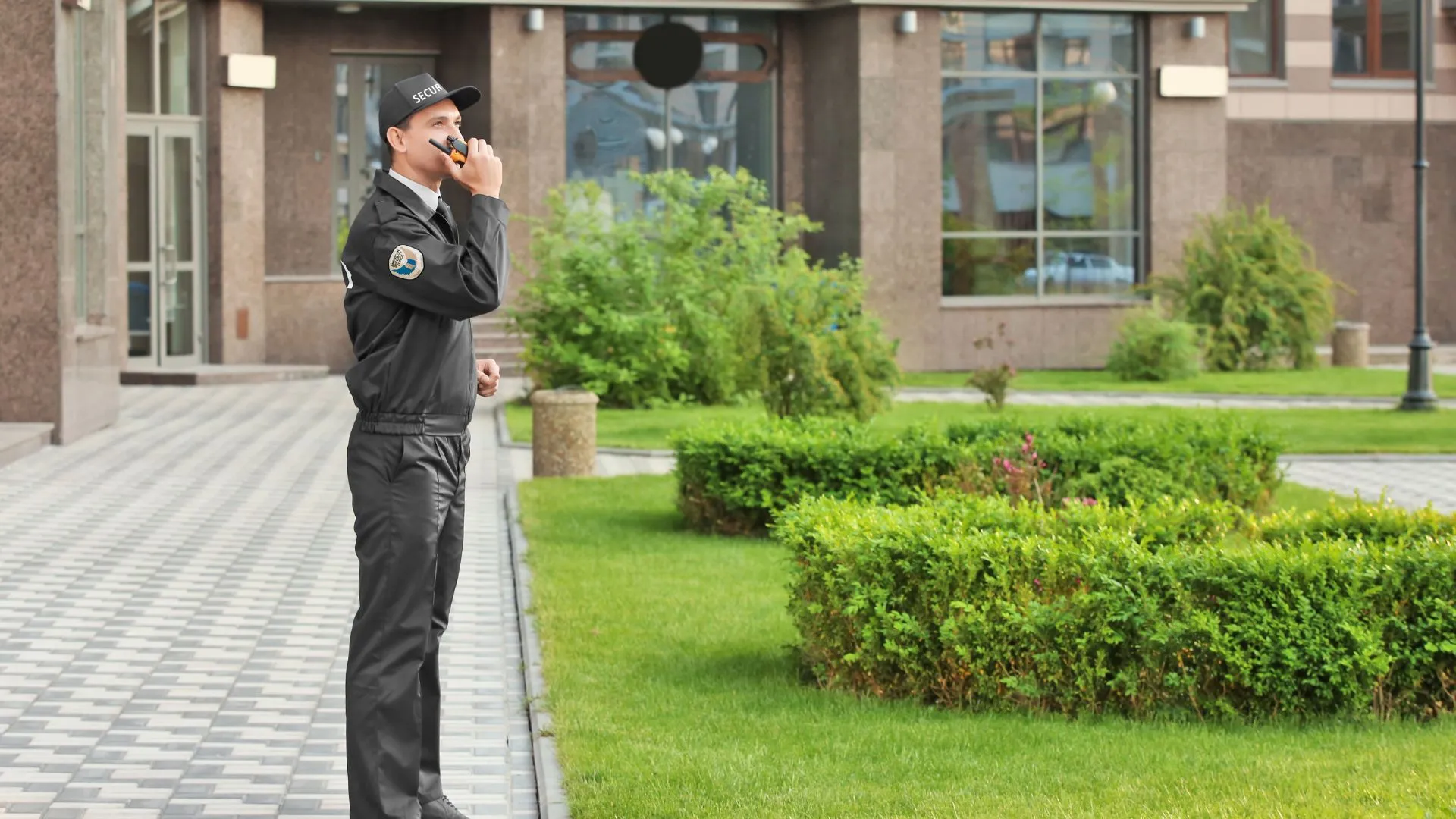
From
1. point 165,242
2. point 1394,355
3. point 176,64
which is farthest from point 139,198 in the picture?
point 1394,355

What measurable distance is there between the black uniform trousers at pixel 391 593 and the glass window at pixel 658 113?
899 inches

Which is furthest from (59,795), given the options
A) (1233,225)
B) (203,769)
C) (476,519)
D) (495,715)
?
(1233,225)

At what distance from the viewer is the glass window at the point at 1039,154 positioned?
1097 inches

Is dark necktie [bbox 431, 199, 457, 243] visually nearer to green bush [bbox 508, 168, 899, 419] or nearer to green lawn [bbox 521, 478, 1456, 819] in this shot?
green lawn [bbox 521, 478, 1456, 819]

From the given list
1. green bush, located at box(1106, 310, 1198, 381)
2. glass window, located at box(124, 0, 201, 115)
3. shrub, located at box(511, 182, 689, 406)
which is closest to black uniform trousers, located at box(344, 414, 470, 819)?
shrub, located at box(511, 182, 689, 406)

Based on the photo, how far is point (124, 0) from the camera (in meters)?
24.8

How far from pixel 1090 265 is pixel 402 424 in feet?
81.0

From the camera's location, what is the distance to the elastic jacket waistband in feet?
15.6

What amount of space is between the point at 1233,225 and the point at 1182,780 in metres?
22.3

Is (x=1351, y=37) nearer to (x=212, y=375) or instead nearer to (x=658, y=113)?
(x=658, y=113)

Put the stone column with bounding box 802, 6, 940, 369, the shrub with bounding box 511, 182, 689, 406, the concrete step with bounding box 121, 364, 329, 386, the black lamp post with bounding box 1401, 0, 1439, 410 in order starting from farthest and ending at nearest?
the stone column with bounding box 802, 6, 940, 369 → the concrete step with bounding box 121, 364, 329, 386 → the black lamp post with bounding box 1401, 0, 1439, 410 → the shrub with bounding box 511, 182, 689, 406

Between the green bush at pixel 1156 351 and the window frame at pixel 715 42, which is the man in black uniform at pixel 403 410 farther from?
the window frame at pixel 715 42

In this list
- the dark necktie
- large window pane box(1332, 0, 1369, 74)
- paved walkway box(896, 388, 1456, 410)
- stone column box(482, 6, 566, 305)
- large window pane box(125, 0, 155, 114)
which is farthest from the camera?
large window pane box(1332, 0, 1369, 74)

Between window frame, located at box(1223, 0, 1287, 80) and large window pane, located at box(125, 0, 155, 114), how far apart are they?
57.9 ft
